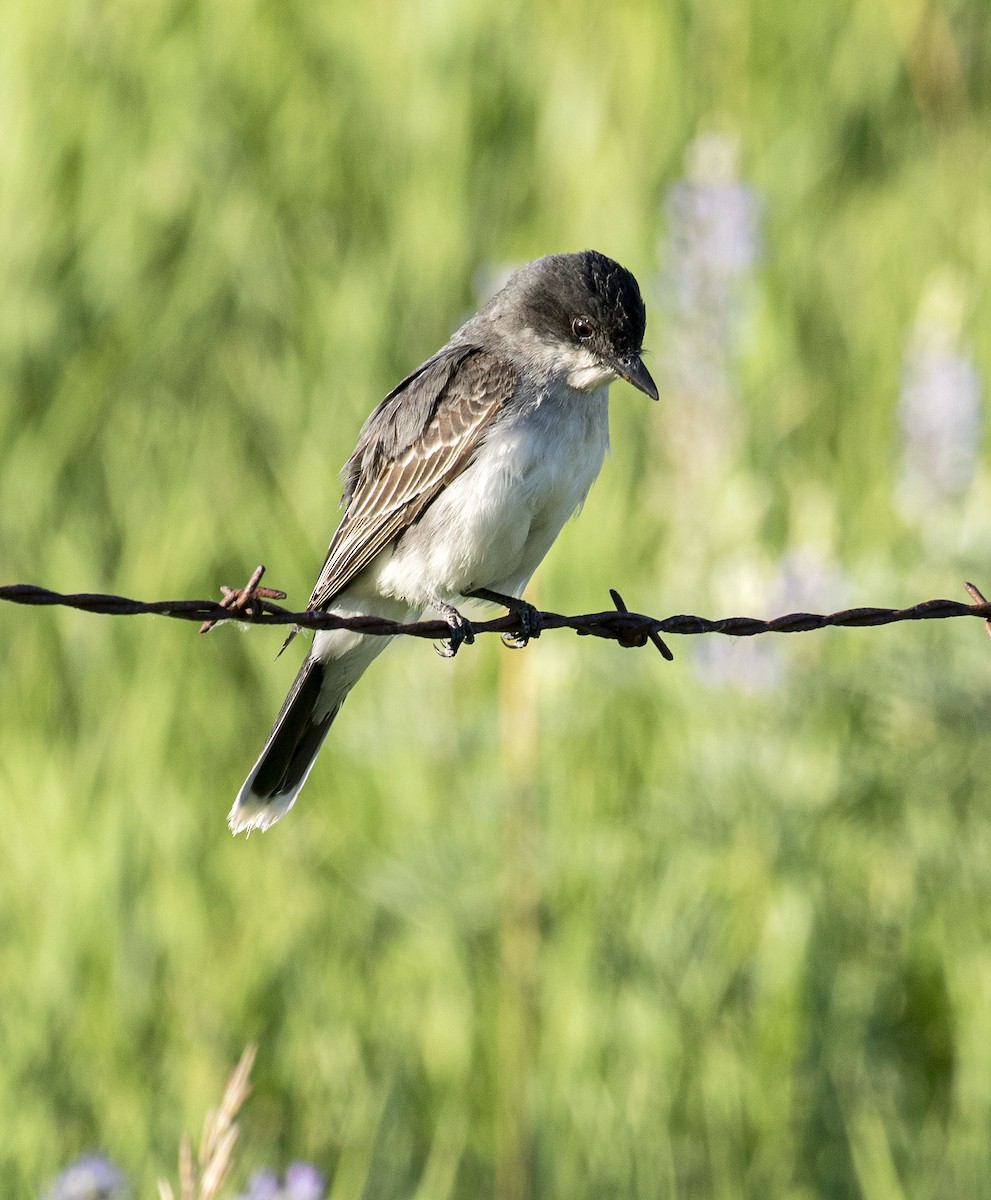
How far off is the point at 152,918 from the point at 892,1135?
220 cm

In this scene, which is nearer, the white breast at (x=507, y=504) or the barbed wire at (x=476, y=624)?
the barbed wire at (x=476, y=624)

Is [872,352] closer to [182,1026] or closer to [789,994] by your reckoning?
[789,994]

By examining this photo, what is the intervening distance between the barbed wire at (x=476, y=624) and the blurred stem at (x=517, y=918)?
1.14 metres

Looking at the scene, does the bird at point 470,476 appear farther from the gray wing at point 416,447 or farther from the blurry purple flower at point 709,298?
the blurry purple flower at point 709,298

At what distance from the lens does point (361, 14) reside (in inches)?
288

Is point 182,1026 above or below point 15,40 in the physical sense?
below

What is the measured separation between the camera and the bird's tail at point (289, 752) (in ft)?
13.3

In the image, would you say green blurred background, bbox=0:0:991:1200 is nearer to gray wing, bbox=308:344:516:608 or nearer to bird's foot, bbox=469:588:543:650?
bird's foot, bbox=469:588:543:650

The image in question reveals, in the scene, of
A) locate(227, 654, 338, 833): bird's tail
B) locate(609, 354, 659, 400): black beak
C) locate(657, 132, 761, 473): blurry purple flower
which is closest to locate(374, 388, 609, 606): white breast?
locate(609, 354, 659, 400): black beak

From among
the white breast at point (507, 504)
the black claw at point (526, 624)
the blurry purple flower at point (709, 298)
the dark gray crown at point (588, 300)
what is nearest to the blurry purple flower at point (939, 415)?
the blurry purple flower at point (709, 298)

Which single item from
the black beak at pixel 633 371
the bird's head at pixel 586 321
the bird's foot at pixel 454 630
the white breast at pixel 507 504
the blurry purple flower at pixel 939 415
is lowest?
the bird's foot at pixel 454 630

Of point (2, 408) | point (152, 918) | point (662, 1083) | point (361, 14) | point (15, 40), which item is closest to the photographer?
point (662, 1083)

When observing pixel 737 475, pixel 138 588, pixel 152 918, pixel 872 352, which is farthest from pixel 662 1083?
pixel 872 352

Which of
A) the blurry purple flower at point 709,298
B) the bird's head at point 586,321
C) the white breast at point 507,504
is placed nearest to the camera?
the white breast at point 507,504
